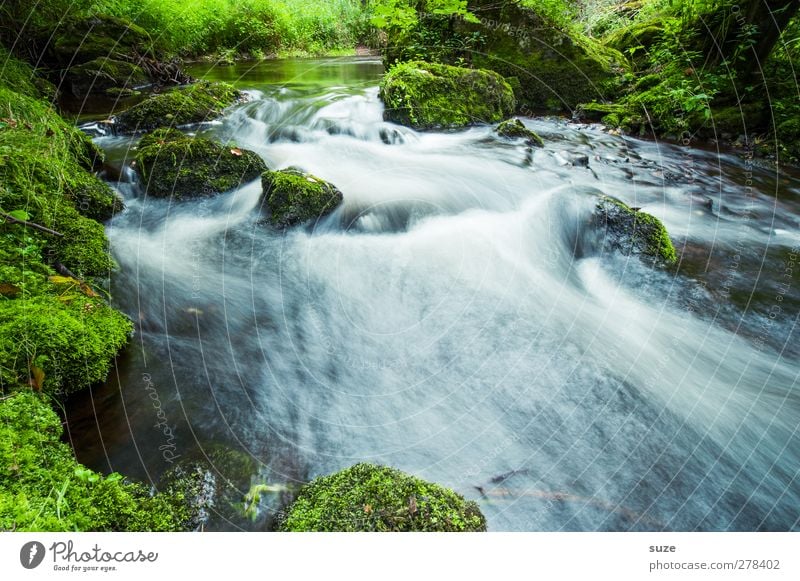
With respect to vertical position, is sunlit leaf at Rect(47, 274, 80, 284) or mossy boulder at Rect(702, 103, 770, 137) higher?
mossy boulder at Rect(702, 103, 770, 137)

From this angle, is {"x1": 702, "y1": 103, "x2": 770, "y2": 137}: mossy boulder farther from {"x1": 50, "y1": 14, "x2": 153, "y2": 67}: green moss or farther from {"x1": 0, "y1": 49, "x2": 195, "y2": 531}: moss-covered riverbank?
{"x1": 50, "y1": 14, "x2": 153, "y2": 67}: green moss

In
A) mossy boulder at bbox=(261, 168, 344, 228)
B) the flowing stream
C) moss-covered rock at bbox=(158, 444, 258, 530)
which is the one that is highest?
mossy boulder at bbox=(261, 168, 344, 228)

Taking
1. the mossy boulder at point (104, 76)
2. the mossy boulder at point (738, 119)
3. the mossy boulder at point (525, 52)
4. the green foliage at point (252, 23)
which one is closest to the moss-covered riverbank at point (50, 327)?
the mossy boulder at point (104, 76)

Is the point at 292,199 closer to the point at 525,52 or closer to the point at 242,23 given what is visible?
the point at 525,52

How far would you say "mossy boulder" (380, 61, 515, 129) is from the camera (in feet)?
21.1

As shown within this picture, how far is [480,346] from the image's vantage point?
2836mm

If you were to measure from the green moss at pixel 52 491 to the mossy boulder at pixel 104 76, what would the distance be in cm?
737

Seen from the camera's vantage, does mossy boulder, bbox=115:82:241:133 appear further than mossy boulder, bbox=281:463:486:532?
Yes

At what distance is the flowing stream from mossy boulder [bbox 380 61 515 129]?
168 cm

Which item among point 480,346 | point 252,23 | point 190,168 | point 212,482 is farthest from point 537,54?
point 212,482

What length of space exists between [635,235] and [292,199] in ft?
11.2

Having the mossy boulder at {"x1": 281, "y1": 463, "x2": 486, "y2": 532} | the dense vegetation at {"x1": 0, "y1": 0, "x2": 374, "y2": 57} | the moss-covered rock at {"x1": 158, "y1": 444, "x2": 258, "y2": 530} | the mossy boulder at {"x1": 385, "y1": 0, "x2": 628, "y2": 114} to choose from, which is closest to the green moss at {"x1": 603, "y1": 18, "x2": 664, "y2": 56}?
the mossy boulder at {"x1": 385, "y1": 0, "x2": 628, "y2": 114}

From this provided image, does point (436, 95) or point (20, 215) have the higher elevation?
point (436, 95)

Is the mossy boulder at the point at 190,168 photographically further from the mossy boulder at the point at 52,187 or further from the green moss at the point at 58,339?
the green moss at the point at 58,339
